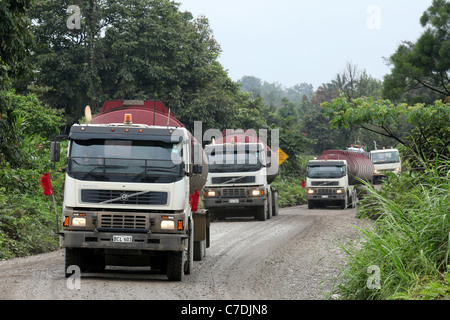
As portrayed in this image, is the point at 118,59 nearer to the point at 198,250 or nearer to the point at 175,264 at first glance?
the point at 198,250

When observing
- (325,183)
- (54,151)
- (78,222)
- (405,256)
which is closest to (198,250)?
(78,222)

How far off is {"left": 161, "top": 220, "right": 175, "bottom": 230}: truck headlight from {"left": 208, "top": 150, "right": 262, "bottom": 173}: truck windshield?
13184 millimetres

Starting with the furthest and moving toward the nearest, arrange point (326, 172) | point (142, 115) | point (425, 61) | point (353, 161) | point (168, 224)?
1. point (353, 161)
2. point (326, 172)
3. point (425, 61)
4. point (142, 115)
5. point (168, 224)

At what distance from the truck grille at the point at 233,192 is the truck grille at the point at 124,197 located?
540 inches

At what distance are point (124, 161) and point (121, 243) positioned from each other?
4.48 ft

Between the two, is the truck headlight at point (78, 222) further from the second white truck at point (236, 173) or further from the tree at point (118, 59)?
the tree at point (118, 59)

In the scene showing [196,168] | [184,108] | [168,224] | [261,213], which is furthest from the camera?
[184,108]

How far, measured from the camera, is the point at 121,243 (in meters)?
10.6

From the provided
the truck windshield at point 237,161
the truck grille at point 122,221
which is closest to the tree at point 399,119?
the truck windshield at point 237,161

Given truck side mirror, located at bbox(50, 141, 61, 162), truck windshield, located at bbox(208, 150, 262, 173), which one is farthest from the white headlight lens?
truck side mirror, located at bbox(50, 141, 61, 162)

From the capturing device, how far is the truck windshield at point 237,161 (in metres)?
23.9

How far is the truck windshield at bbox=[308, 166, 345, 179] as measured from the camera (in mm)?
33812
